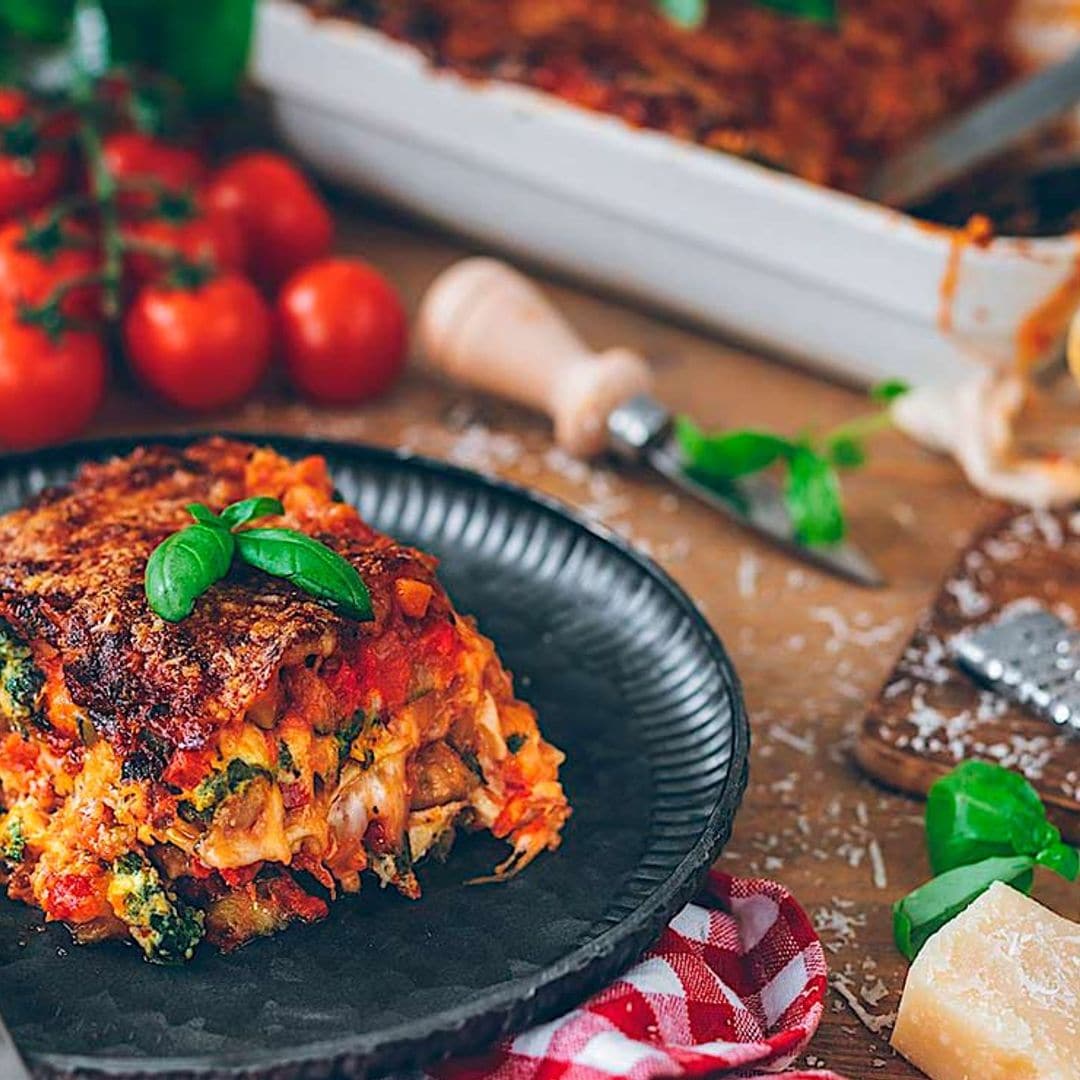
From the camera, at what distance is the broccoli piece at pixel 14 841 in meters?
1.85

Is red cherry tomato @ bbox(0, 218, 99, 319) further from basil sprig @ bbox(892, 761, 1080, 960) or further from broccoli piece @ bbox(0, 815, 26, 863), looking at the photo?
basil sprig @ bbox(892, 761, 1080, 960)

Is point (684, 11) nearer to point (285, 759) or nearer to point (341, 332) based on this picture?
point (341, 332)

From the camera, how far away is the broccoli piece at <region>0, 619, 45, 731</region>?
186cm

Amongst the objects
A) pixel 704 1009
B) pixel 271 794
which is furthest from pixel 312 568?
pixel 704 1009

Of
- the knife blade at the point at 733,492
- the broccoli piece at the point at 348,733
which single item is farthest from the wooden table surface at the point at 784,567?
the broccoli piece at the point at 348,733

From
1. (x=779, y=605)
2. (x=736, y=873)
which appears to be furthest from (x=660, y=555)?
(x=736, y=873)

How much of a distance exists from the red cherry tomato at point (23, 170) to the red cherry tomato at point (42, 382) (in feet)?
1.37

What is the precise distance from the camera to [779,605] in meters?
2.73

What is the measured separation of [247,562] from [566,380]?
1214mm

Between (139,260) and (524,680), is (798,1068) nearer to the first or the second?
(524,680)

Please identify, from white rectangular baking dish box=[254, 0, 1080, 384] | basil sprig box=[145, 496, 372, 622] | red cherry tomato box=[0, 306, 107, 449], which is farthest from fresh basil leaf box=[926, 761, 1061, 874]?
red cherry tomato box=[0, 306, 107, 449]

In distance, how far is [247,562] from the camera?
74.0 inches

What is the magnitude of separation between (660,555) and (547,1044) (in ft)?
4.11

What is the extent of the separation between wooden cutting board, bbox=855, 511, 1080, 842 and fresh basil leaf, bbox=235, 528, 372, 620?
85 cm
